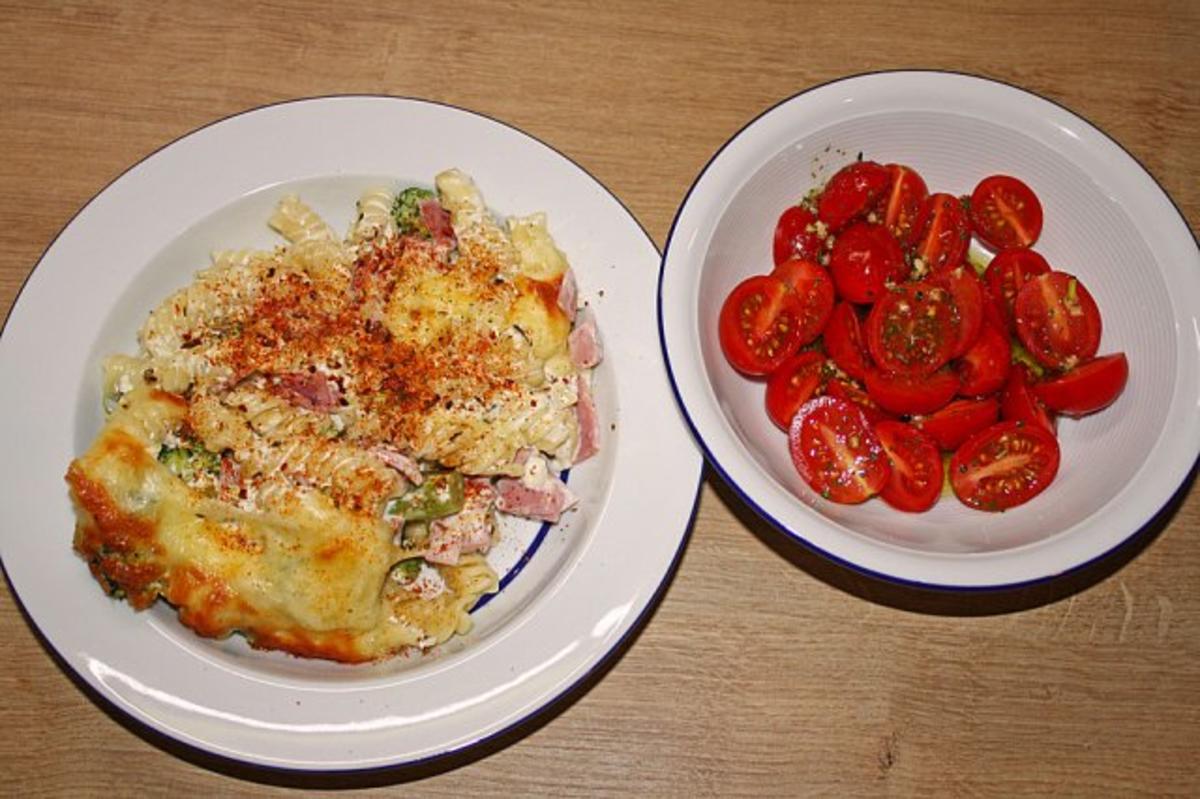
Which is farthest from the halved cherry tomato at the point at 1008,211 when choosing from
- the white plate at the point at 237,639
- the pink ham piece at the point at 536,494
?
the pink ham piece at the point at 536,494

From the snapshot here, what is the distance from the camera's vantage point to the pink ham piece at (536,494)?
2.30 m

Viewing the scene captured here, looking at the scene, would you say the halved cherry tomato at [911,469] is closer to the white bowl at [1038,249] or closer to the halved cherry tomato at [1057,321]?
the white bowl at [1038,249]

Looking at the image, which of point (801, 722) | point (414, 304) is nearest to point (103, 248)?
point (414, 304)

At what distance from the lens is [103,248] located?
2.36 meters

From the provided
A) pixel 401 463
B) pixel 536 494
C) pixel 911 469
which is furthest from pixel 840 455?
pixel 401 463

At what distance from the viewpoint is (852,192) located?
2295 mm

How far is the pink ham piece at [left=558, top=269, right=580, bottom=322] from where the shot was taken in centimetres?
232

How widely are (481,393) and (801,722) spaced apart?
99 cm

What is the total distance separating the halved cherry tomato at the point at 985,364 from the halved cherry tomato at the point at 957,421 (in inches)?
1.4

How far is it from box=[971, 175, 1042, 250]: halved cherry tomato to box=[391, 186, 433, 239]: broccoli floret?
1.25 metres

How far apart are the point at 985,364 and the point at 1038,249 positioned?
15.2 inches

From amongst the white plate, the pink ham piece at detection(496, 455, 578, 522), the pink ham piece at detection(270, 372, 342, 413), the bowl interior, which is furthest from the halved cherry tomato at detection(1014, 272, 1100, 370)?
the pink ham piece at detection(270, 372, 342, 413)

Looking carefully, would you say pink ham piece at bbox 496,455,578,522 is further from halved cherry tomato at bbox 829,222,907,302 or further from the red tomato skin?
halved cherry tomato at bbox 829,222,907,302

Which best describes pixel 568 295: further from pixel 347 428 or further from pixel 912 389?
pixel 912 389
